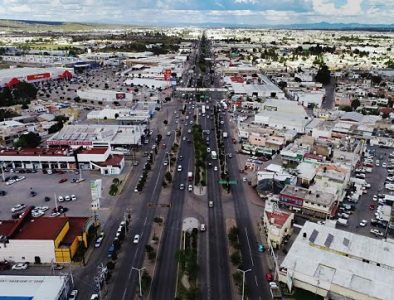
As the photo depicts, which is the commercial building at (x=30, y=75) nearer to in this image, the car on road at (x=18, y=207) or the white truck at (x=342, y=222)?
the car on road at (x=18, y=207)

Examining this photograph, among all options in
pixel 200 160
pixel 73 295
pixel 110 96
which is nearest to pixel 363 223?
pixel 200 160

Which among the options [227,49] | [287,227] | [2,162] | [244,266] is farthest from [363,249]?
[227,49]

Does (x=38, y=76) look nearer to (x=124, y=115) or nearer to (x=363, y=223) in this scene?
(x=124, y=115)

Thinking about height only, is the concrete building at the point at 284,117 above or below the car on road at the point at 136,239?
above

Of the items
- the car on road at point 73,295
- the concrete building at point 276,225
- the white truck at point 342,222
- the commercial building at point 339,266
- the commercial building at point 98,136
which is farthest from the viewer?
the commercial building at point 98,136

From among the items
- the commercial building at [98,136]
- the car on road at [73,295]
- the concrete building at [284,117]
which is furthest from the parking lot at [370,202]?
the commercial building at [98,136]

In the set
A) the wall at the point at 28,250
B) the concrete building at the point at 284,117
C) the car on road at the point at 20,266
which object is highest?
the concrete building at the point at 284,117

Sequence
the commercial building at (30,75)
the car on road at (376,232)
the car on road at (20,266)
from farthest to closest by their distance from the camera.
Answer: the commercial building at (30,75), the car on road at (376,232), the car on road at (20,266)

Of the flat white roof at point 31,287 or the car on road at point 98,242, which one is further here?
the car on road at point 98,242
